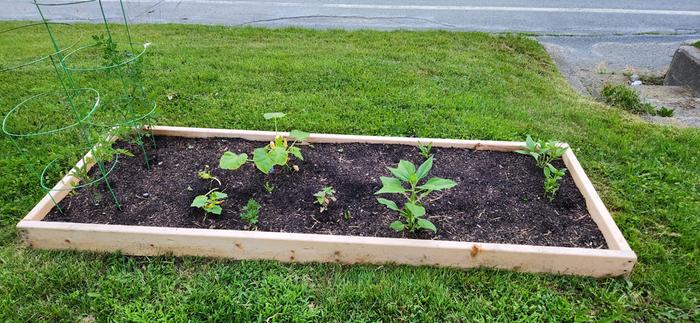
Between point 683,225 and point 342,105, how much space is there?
254cm

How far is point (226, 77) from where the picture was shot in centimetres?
436

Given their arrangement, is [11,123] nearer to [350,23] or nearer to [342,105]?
[342,105]

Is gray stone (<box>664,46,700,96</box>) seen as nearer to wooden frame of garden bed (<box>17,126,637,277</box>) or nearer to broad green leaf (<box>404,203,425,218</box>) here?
wooden frame of garden bed (<box>17,126,637,277</box>)

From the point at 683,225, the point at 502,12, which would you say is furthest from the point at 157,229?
the point at 502,12

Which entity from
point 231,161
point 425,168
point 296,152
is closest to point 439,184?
point 425,168

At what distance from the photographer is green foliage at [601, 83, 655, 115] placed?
4062mm

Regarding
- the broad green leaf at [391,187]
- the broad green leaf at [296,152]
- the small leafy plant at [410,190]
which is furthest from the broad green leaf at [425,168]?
the broad green leaf at [296,152]

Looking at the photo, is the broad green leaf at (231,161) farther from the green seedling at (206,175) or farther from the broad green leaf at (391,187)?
the broad green leaf at (391,187)

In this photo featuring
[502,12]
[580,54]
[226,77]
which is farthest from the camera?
[502,12]

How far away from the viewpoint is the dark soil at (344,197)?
7.82 feet

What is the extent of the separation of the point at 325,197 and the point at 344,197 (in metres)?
0.12

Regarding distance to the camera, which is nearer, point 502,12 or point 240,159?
point 240,159

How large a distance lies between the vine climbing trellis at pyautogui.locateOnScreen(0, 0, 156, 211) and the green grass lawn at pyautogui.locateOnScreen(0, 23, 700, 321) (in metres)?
0.14

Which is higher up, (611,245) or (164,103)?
(611,245)
